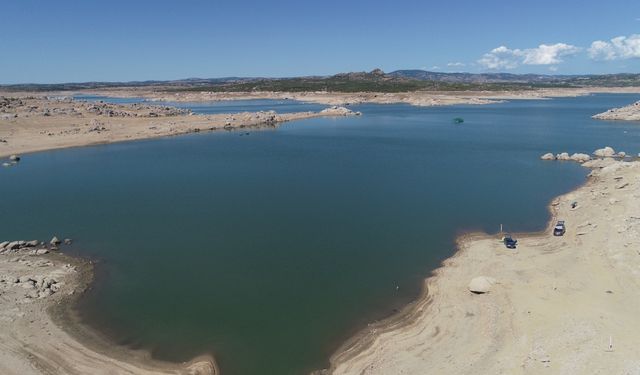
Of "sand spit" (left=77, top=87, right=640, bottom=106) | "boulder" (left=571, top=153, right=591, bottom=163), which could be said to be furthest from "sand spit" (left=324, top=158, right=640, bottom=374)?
"sand spit" (left=77, top=87, right=640, bottom=106)

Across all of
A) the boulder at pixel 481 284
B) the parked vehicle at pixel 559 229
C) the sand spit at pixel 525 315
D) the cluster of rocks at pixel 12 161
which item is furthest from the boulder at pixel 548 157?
the cluster of rocks at pixel 12 161

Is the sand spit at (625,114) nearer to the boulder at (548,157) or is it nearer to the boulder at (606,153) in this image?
the boulder at (606,153)

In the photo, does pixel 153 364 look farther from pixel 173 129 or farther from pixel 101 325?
pixel 173 129

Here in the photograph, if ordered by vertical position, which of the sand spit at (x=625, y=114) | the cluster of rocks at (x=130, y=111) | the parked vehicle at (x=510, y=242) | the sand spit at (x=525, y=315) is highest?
the cluster of rocks at (x=130, y=111)

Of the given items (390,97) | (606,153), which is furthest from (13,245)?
Answer: (390,97)

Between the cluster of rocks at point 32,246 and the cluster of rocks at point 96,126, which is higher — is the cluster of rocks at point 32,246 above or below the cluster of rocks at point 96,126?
below

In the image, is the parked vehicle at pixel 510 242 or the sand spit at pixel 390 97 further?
the sand spit at pixel 390 97
